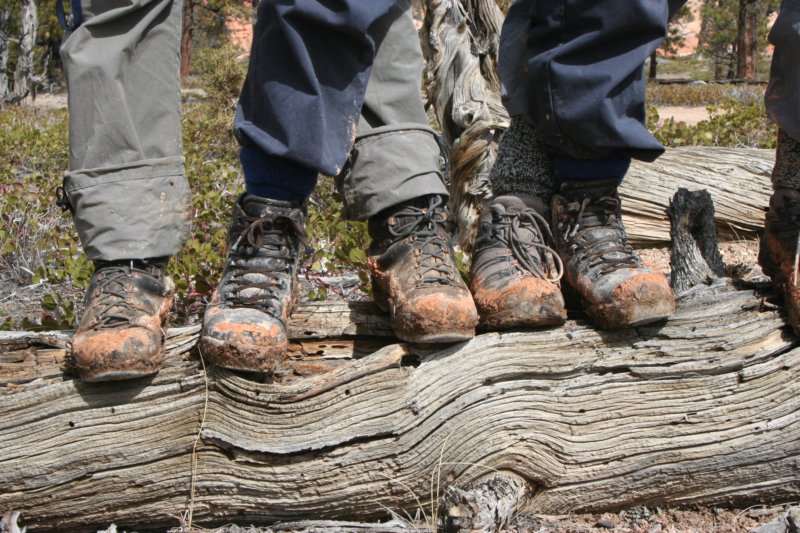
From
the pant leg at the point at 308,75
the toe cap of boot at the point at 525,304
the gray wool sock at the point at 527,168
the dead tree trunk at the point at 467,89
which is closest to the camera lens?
the pant leg at the point at 308,75

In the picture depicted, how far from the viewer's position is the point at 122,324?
7.13 ft

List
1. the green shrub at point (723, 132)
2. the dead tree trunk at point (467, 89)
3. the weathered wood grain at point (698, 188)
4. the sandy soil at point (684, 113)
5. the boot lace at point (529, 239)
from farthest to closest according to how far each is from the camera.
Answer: the sandy soil at point (684, 113)
the green shrub at point (723, 132)
the weathered wood grain at point (698, 188)
the dead tree trunk at point (467, 89)
the boot lace at point (529, 239)

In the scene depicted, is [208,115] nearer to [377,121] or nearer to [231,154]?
[231,154]

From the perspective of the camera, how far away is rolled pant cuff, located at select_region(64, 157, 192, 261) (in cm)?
224

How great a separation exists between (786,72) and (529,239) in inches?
34.9

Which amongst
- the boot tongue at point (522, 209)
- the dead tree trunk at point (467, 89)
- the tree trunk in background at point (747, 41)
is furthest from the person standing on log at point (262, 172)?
the tree trunk in background at point (747, 41)

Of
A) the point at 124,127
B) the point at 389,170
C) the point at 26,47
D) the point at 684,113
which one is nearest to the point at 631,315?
the point at 389,170

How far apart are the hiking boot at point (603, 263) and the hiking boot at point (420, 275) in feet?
1.19

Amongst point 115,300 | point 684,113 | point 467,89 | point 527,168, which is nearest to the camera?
point 115,300

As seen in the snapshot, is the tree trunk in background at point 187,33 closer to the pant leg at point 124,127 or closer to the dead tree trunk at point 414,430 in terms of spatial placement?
the pant leg at point 124,127

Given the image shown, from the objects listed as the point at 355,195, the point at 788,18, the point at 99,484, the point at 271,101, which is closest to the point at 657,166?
the point at 788,18

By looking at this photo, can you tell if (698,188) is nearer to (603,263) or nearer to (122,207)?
(603,263)

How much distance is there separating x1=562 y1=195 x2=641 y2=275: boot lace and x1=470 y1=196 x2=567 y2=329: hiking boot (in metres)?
0.08

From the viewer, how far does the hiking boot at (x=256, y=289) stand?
2.14 meters
